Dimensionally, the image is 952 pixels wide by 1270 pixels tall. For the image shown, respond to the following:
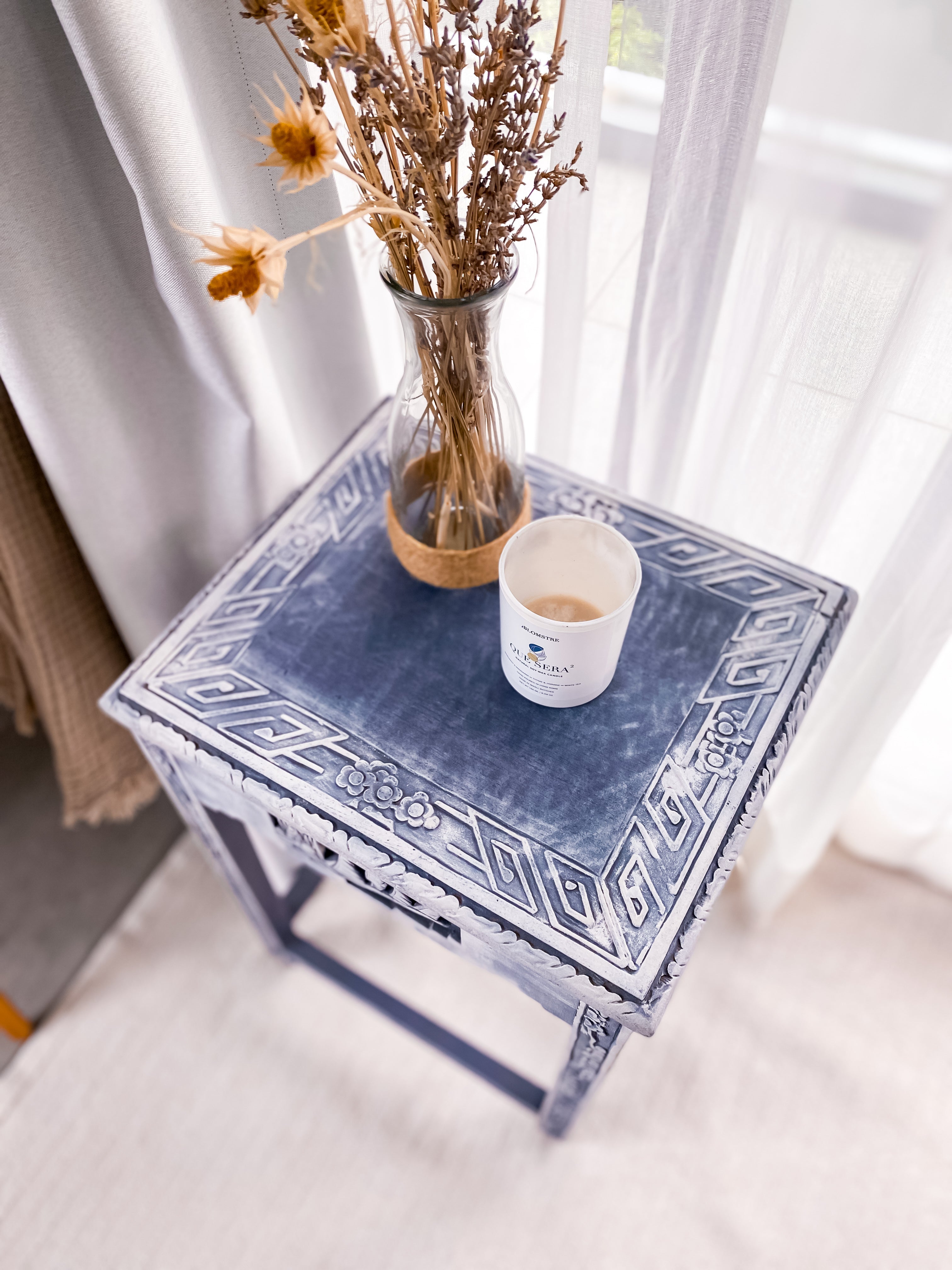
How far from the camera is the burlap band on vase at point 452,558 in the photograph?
0.73 meters

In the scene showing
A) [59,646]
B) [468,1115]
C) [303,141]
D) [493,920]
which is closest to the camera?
[303,141]

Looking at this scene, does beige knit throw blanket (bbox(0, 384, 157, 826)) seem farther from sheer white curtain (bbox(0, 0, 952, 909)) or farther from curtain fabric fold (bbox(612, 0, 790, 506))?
curtain fabric fold (bbox(612, 0, 790, 506))

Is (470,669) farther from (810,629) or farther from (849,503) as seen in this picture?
(849,503)

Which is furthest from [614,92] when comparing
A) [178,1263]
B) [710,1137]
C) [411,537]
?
[178,1263]

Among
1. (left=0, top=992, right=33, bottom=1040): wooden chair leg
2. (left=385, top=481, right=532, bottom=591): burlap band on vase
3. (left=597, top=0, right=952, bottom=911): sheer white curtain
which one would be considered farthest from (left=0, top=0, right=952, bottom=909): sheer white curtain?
(left=0, top=992, right=33, bottom=1040): wooden chair leg

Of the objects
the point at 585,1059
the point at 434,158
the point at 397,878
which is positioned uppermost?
the point at 434,158

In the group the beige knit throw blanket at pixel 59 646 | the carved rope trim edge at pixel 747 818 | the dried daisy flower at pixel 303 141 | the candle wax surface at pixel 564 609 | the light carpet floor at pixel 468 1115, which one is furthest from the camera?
the light carpet floor at pixel 468 1115

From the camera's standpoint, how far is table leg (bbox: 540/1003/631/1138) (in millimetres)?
635

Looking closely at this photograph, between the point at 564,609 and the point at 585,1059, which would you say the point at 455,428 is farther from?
the point at 585,1059

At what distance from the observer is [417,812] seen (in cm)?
64

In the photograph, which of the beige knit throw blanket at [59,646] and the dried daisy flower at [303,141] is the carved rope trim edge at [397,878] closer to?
the beige knit throw blanket at [59,646]

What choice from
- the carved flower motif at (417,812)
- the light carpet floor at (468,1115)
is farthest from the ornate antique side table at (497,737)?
the light carpet floor at (468,1115)

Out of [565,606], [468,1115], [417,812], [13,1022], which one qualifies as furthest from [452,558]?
[13,1022]

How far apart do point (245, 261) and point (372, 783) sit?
38cm
